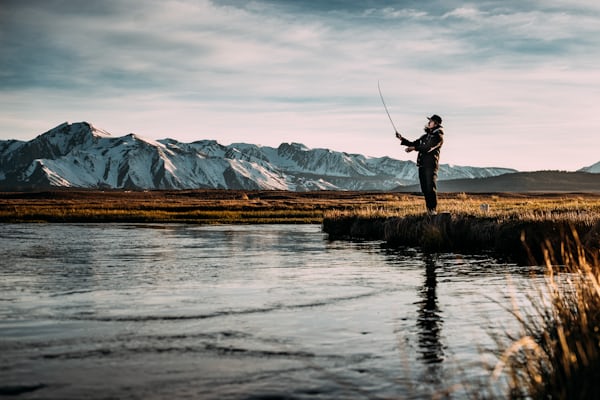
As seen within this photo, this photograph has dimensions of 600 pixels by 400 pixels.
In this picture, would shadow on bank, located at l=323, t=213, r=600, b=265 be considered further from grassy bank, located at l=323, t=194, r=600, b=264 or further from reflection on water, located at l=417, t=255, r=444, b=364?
reflection on water, located at l=417, t=255, r=444, b=364

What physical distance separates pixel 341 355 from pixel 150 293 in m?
7.09

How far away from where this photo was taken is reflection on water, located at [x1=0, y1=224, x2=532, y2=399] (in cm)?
812

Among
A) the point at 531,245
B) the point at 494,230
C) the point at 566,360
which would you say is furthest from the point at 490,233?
the point at 566,360

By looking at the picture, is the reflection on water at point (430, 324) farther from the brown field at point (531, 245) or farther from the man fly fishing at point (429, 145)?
the man fly fishing at point (429, 145)

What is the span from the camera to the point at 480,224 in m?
27.6

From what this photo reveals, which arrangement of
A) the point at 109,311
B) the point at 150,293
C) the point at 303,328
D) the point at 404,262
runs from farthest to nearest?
the point at 404,262, the point at 150,293, the point at 109,311, the point at 303,328

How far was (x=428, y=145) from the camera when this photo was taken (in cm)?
2602

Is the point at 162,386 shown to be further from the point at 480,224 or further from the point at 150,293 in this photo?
the point at 480,224

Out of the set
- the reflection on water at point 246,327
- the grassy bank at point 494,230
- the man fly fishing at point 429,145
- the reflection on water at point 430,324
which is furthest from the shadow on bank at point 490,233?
the reflection on water at point 430,324

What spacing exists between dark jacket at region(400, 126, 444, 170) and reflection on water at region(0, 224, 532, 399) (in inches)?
216

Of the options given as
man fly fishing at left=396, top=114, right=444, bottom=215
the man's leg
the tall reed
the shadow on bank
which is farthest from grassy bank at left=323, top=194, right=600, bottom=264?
the tall reed

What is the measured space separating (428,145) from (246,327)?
16257 millimetres

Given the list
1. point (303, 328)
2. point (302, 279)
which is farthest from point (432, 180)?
point (303, 328)

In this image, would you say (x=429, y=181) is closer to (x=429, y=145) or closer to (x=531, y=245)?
(x=429, y=145)
